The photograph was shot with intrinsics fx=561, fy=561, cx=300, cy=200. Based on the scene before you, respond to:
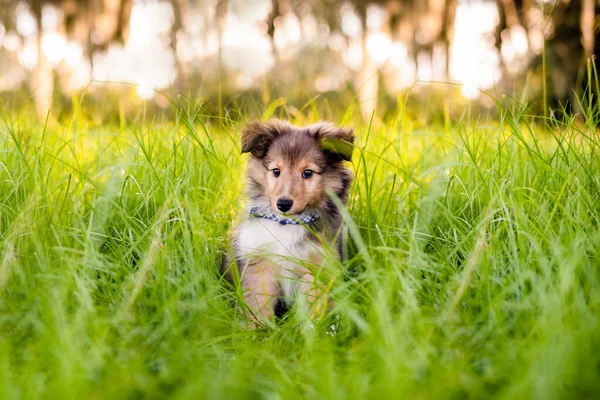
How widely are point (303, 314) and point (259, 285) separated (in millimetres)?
639

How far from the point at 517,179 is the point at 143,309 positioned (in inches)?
96.4

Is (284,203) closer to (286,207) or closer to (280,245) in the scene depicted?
(286,207)

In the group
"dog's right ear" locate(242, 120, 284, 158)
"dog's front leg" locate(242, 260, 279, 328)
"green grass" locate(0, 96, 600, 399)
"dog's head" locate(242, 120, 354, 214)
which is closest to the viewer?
"green grass" locate(0, 96, 600, 399)

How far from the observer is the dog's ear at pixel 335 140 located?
11.2 feet

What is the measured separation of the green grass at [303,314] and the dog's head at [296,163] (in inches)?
12.4

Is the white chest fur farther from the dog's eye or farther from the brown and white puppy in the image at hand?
the dog's eye

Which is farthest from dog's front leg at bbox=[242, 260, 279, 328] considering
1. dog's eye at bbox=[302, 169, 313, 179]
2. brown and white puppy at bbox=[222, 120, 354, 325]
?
dog's eye at bbox=[302, 169, 313, 179]

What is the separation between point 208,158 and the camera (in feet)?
12.6

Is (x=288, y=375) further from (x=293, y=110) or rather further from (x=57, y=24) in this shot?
(x=57, y=24)

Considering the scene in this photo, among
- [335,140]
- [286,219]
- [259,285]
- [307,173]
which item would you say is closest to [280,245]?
[286,219]

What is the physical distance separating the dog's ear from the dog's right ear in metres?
0.26

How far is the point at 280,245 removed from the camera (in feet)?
11.1

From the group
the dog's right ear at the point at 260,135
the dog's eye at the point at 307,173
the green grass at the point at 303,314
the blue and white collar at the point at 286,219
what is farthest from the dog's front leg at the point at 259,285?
the dog's right ear at the point at 260,135

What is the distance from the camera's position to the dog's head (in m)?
3.32
